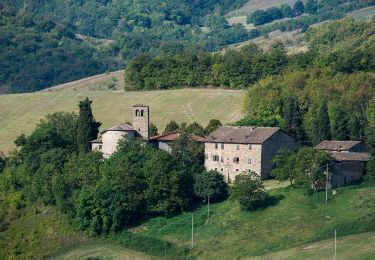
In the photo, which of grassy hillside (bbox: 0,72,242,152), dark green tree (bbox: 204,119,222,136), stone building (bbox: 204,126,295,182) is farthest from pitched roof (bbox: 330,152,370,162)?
grassy hillside (bbox: 0,72,242,152)

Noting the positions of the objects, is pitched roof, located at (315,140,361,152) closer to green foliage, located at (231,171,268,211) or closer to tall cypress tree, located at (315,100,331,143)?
tall cypress tree, located at (315,100,331,143)

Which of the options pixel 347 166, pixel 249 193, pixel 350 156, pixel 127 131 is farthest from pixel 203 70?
pixel 249 193

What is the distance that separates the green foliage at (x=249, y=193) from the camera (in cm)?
9194

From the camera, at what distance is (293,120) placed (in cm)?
10806

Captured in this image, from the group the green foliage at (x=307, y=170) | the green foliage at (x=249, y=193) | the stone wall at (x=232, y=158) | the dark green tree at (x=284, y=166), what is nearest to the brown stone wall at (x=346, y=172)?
the green foliage at (x=307, y=170)

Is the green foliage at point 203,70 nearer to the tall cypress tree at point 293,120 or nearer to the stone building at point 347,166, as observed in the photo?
the tall cypress tree at point 293,120

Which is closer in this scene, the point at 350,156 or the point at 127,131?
the point at 350,156

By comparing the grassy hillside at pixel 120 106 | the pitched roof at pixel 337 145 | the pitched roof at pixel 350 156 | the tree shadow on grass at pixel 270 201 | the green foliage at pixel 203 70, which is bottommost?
the tree shadow on grass at pixel 270 201

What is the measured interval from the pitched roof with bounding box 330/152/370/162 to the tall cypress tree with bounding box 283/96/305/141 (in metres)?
10.2

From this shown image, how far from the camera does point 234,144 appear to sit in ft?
326

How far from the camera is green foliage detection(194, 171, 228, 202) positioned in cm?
9612

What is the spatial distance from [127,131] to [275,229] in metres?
21.1

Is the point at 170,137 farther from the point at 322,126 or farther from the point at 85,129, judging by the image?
the point at 322,126

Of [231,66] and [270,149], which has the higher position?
[231,66]
